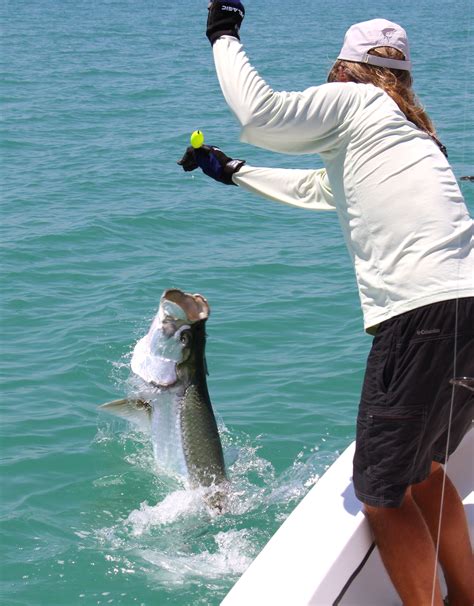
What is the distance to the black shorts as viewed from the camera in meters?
2.98

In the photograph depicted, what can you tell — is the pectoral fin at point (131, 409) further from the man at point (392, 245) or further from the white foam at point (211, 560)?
the man at point (392, 245)

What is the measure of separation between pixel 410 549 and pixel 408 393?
1.73ft

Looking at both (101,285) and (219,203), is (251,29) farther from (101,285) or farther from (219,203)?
(101,285)

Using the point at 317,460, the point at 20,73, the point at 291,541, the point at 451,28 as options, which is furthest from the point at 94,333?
the point at 451,28

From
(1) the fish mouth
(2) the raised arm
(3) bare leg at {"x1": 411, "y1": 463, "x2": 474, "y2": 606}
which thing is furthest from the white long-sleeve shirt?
(1) the fish mouth

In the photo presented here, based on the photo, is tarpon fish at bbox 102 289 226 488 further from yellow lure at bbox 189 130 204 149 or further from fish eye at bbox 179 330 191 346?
yellow lure at bbox 189 130 204 149

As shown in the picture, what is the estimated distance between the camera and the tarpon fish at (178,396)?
4109 millimetres

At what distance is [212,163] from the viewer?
3727mm

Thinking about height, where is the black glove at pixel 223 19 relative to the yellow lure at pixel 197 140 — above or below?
above

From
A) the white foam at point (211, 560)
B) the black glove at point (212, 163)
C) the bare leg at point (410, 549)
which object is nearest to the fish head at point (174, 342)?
the black glove at point (212, 163)

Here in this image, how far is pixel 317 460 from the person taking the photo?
19.6 feet

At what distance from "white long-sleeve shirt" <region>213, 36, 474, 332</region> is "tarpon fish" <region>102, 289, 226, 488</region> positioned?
112 centimetres

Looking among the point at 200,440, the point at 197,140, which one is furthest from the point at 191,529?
the point at 197,140

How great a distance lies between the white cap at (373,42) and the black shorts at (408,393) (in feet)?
2.59
